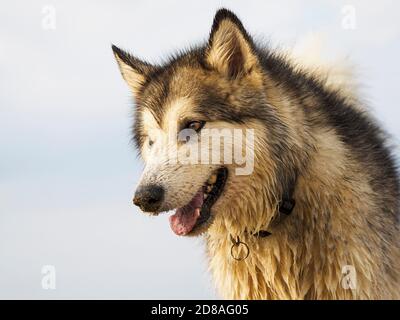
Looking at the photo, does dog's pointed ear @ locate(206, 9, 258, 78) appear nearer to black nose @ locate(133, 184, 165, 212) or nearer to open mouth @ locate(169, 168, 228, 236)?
open mouth @ locate(169, 168, 228, 236)

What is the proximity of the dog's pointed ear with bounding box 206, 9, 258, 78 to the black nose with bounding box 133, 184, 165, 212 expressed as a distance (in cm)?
122

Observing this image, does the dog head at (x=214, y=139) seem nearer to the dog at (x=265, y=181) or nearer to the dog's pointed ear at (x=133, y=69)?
the dog at (x=265, y=181)

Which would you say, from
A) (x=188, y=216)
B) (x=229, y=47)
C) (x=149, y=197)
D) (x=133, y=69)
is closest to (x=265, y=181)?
(x=188, y=216)

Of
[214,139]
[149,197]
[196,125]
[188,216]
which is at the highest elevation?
[196,125]

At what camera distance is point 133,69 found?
7113 millimetres

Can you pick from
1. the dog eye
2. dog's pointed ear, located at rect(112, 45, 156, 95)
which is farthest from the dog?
dog's pointed ear, located at rect(112, 45, 156, 95)

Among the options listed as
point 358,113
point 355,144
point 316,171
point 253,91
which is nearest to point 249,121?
point 253,91

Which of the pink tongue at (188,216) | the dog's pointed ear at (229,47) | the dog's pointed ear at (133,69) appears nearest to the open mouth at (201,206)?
the pink tongue at (188,216)

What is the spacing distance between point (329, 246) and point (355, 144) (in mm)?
955

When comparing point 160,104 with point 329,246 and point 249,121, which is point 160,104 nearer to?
point 249,121

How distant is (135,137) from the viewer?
6926 millimetres

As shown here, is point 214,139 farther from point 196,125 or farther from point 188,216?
point 188,216

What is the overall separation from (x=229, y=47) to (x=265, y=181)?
113 centimetres
